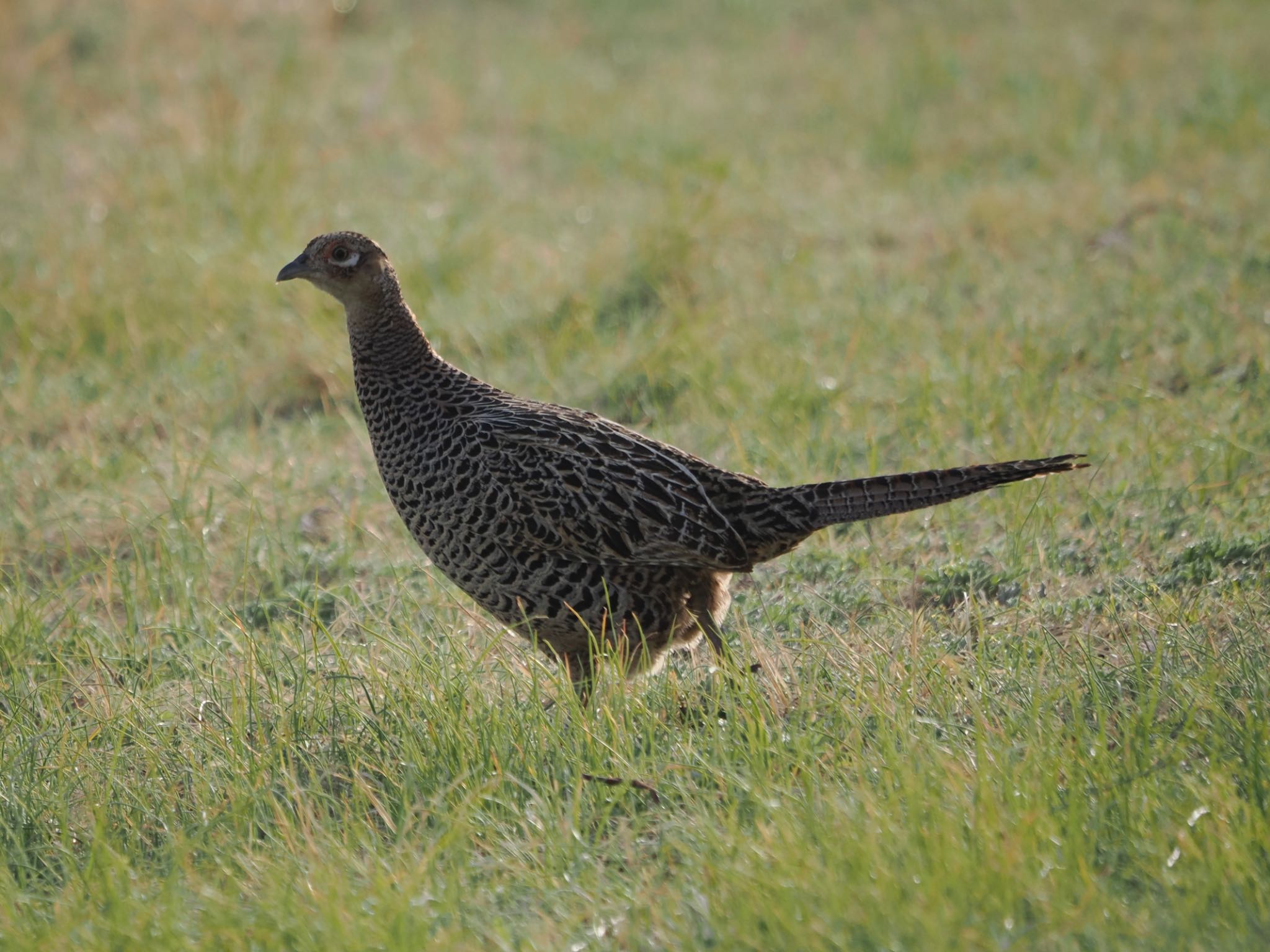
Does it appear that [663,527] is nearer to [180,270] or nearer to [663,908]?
[663,908]

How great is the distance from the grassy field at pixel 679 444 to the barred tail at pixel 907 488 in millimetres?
371

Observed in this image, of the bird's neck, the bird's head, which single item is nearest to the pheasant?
the bird's neck

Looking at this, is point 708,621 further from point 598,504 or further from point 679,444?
point 679,444

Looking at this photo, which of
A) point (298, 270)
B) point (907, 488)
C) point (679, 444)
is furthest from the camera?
point (679, 444)

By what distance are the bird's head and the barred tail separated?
1.53 meters

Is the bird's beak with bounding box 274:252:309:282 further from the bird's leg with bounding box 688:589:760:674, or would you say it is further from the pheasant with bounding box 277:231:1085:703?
the bird's leg with bounding box 688:589:760:674

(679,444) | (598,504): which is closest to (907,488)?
(598,504)

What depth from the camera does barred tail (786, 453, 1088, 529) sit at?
12.4 feet

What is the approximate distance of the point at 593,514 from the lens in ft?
13.0

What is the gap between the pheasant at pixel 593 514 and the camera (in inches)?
155

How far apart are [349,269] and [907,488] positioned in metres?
1.94

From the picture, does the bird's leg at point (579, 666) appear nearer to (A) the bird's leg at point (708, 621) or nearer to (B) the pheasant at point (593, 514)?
(B) the pheasant at point (593, 514)

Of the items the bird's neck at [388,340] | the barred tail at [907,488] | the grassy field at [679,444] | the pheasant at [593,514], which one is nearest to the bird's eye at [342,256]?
the bird's neck at [388,340]

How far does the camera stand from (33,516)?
539 centimetres
